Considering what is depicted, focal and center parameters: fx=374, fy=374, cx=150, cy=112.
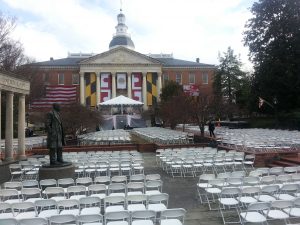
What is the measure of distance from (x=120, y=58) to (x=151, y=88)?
9.69m

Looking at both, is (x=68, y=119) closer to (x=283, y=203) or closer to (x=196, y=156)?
(x=196, y=156)

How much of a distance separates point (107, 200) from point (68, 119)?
888 inches

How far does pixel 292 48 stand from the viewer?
135 ft

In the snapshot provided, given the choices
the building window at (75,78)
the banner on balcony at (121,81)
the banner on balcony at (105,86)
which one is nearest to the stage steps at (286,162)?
the banner on balcony at (105,86)

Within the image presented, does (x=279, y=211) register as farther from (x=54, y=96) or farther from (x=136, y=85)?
(x=136, y=85)

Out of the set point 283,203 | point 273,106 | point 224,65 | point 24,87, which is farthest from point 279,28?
point 283,203

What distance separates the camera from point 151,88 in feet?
272

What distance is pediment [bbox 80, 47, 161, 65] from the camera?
83000 millimetres

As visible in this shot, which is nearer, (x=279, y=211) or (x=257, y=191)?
(x=279, y=211)

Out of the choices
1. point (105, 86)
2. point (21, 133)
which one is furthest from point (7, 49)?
point (105, 86)

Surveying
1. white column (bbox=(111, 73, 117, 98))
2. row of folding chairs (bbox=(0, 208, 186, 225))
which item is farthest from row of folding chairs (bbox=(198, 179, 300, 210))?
white column (bbox=(111, 73, 117, 98))

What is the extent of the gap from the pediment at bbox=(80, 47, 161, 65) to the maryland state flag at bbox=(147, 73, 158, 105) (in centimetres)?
293

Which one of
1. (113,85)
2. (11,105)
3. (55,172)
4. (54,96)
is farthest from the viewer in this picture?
(113,85)

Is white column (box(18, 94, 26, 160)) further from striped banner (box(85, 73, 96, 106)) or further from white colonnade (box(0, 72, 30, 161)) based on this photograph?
striped banner (box(85, 73, 96, 106))
